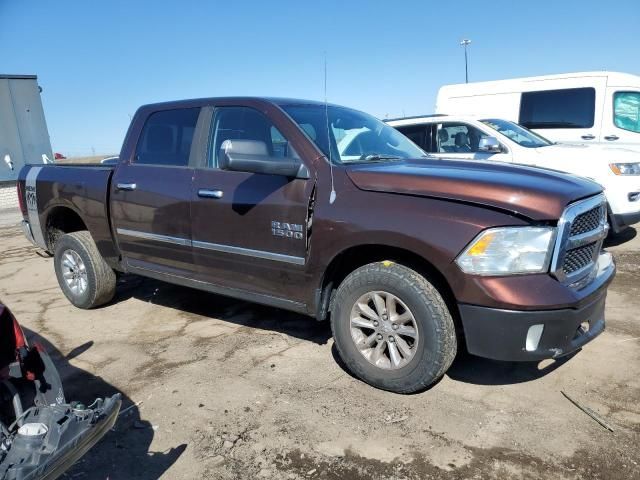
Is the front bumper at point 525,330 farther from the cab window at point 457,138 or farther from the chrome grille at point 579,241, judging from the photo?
the cab window at point 457,138

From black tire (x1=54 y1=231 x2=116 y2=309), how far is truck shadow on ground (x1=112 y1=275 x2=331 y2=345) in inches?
14.0

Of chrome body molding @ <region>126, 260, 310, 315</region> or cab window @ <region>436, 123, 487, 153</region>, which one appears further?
cab window @ <region>436, 123, 487, 153</region>

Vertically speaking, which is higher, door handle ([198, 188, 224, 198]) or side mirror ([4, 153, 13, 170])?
door handle ([198, 188, 224, 198])

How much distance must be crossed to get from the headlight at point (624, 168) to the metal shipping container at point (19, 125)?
13.9 m

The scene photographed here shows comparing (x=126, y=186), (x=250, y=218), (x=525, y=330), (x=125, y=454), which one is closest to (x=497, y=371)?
(x=525, y=330)

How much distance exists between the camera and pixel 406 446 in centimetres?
261

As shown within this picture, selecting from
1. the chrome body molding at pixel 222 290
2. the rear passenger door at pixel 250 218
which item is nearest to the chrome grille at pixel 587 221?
the rear passenger door at pixel 250 218

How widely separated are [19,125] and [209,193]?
496 inches

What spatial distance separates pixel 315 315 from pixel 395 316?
0.61 m

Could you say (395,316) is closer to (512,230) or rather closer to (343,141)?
(512,230)

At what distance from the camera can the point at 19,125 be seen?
13547 mm

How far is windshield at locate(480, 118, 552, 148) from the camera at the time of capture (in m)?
7.18

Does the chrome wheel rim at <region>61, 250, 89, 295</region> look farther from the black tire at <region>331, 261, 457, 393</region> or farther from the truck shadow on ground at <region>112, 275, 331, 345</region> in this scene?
the black tire at <region>331, 261, 457, 393</region>

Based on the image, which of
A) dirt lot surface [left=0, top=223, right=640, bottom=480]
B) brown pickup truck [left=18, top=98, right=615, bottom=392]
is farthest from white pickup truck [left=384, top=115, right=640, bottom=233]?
brown pickup truck [left=18, top=98, right=615, bottom=392]
